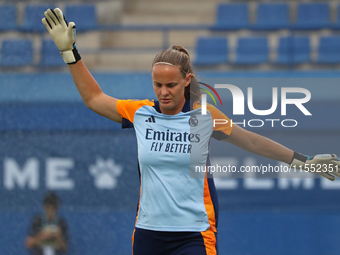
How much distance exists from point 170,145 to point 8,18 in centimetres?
805

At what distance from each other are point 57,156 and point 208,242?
14.3 feet

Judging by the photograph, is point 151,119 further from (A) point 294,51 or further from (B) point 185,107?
(A) point 294,51

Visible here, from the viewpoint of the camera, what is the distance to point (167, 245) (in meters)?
2.49

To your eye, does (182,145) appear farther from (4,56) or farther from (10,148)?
(4,56)

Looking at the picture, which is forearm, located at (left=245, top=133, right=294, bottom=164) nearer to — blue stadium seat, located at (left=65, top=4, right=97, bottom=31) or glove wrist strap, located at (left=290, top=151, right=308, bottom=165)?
glove wrist strap, located at (left=290, top=151, right=308, bottom=165)

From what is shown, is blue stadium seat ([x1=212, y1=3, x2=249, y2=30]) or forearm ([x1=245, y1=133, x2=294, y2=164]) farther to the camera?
blue stadium seat ([x1=212, y1=3, x2=249, y2=30])

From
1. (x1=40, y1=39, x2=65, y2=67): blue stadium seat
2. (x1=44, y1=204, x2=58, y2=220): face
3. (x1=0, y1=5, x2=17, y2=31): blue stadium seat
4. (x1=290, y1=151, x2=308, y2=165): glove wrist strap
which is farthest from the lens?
(x1=0, y1=5, x2=17, y2=31): blue stadium seat

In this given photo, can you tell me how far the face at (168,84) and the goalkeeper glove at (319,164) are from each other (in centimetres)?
87

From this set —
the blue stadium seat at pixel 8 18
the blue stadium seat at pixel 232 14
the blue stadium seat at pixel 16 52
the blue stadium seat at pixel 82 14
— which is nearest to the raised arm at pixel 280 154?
the blue stadium seat at pixel 16 52

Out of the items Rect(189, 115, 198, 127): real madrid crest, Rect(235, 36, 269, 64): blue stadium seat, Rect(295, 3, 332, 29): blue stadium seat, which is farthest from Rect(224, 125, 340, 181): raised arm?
Rect(295, 3, 332, 29): blue stadium seat

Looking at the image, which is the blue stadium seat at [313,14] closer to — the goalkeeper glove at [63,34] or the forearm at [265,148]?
the forearm at [265,148]

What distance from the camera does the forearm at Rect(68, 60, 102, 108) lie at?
104 inches

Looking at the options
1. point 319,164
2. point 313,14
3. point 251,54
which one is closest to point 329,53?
point 251,54

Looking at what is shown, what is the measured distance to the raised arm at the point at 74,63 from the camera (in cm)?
264
